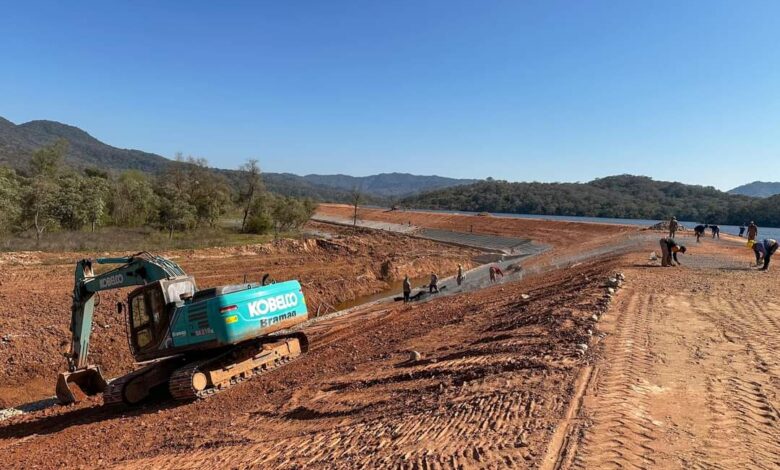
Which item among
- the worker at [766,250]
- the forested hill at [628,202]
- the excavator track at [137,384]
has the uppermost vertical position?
the forested hill at [628,202]

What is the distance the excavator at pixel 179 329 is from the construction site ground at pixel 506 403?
0.48 meters

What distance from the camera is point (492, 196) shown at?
137500mm

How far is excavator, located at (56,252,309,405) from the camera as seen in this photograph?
10.3 meters

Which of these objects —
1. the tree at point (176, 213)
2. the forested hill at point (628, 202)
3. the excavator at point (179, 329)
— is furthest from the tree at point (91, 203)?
the forested hill at point (628, 202)

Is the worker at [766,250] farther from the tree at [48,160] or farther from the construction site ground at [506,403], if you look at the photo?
the tree at [48,160]

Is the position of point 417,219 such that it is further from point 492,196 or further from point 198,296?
point 198,296

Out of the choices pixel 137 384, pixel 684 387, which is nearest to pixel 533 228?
pixel 137 384

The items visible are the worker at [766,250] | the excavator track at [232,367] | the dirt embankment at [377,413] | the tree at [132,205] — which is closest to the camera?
the dirt embankment at [377,413]

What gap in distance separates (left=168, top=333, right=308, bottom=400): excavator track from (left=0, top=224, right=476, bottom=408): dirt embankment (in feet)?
23.1

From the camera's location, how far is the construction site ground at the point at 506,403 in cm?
545

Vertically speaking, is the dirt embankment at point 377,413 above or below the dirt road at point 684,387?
below

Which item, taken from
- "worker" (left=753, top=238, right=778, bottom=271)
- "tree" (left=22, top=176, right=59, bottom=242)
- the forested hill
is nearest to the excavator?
"worker" (left=753, top=238, right=778, bottom=271)

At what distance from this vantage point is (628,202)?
103 m

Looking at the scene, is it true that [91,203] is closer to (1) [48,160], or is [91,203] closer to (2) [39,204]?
(2) [39,204]
